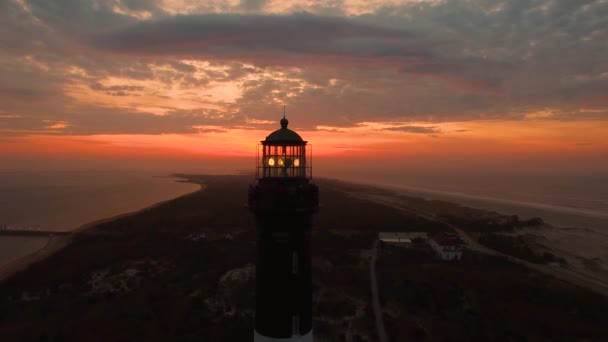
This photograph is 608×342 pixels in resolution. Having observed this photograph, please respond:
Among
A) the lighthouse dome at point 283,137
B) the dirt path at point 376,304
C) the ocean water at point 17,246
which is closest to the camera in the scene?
the lighthouse dome at point 283,137

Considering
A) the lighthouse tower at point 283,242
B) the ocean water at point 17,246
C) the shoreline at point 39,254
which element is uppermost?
the lighthouse tower at point 283,242

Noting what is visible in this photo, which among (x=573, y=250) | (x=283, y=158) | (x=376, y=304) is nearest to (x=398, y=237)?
(x=573, y=250)

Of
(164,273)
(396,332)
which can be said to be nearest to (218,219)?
Result: (164,273)

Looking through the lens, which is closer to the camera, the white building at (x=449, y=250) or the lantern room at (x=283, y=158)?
the lantern room at (x=283, y=158)

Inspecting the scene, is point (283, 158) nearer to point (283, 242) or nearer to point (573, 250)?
point (283, 242)

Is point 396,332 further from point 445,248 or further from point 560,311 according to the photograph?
point 445,248

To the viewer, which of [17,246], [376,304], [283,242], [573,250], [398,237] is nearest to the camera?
[283,242]

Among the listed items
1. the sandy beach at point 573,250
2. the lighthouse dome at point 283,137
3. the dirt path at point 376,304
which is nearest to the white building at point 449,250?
the sandy beach at point 573,250

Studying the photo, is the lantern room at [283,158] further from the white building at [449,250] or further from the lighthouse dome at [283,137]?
the white building at [449,250]

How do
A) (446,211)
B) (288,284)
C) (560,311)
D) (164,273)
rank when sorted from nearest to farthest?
(288,284)
(560,311)
(164,273)
(446,211)
